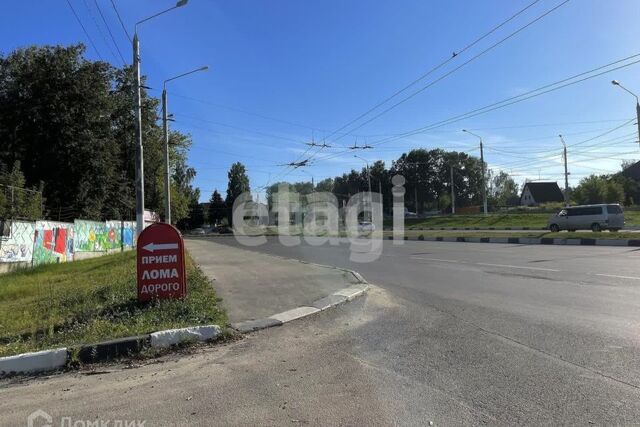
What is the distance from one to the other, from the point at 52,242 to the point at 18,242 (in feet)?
12.6

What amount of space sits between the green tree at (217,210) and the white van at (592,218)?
94151 mm

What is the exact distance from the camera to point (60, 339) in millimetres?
6473

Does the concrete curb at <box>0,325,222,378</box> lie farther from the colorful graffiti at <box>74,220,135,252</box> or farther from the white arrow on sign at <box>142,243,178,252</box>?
the colorful graffiti at <box>74,220,135,252</box>

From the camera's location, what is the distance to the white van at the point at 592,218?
33.2 metres

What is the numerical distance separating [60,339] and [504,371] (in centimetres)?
545

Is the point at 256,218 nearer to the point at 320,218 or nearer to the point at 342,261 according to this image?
the point at 320,218

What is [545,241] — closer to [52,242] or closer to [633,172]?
[52,242]

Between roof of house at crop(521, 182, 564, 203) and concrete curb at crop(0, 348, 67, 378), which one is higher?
roof of house at crop(521, 182, 564, 203)

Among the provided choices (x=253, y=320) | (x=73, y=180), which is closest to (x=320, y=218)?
(x=73, y=180)

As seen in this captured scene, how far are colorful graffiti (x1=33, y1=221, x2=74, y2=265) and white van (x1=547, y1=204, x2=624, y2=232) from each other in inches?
1281

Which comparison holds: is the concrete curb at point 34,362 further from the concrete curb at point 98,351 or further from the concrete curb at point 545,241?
the concrete curb at point 545,241

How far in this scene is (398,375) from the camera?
5.11 metres

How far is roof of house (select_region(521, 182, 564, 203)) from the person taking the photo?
4448 inches

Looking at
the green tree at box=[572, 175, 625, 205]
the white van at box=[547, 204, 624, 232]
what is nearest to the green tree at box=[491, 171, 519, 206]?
the green tree at box=[572, 175, 625, 205]
